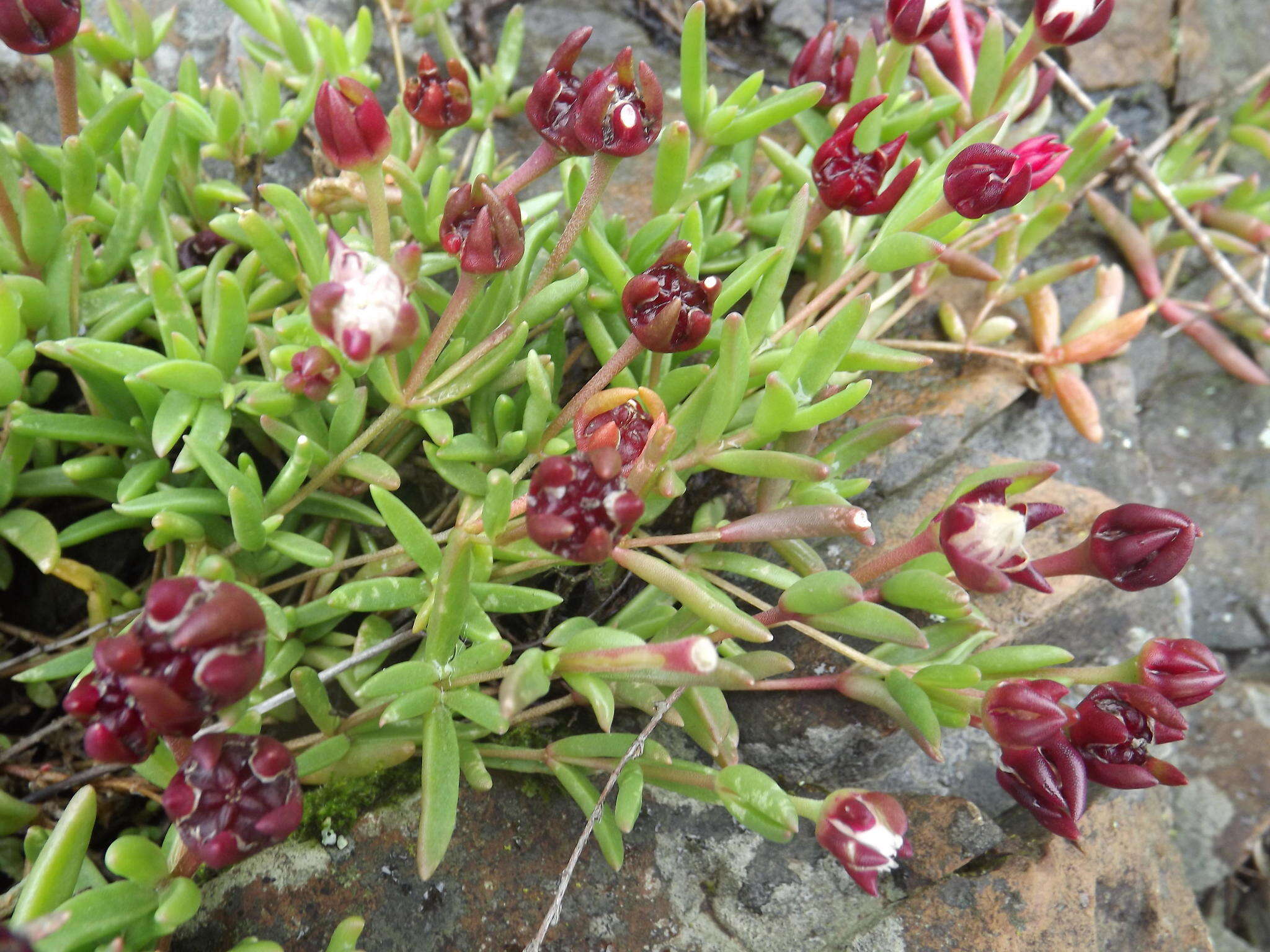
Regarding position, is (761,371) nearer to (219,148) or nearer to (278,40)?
(219,148)

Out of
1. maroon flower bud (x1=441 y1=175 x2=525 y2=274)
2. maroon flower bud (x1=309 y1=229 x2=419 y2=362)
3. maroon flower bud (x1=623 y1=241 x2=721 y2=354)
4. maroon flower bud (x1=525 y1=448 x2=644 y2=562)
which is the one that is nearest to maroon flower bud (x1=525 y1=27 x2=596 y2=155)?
maroon flower bud (x1=441 y1=175 x2=525 y2=274)

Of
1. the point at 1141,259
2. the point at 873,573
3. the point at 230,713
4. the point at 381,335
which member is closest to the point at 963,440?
the point at 873,573

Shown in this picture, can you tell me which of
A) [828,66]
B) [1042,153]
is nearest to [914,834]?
[1042,153]

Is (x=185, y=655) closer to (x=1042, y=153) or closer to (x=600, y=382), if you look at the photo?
(x=600, y=382)

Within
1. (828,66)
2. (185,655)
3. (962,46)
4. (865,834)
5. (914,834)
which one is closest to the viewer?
(185,655)

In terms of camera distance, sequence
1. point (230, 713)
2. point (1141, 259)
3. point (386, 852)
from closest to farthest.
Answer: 1. point (230, 713)
2. point (386, 852)
3. point (1141, 259)

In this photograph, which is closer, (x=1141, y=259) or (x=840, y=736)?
(x=840, y=736)

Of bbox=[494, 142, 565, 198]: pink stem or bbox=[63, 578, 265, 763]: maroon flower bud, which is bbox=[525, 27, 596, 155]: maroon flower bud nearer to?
bbox=[494, 142, 565, 198]: pink stem
